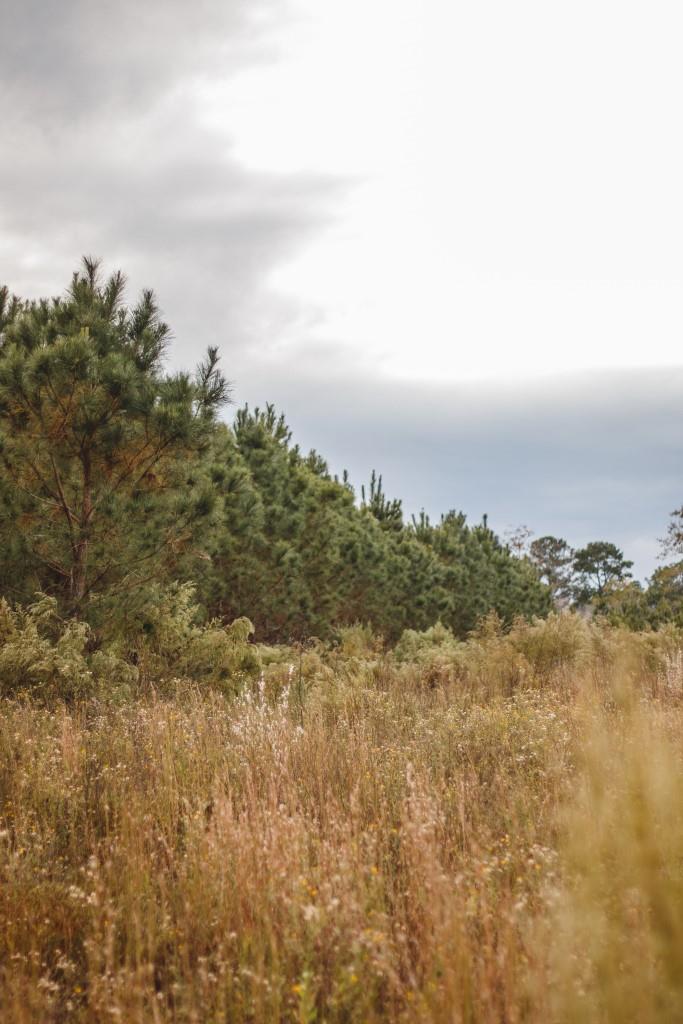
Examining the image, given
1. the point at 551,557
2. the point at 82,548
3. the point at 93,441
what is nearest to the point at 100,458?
the point at 93,441

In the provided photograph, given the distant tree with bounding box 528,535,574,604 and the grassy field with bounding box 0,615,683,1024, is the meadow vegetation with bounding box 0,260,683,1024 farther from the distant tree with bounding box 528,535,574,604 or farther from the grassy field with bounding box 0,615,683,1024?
the distant tree with bounding box 528,535,574,604

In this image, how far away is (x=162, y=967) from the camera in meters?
2.82

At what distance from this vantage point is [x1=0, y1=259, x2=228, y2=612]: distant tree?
25.0 feet

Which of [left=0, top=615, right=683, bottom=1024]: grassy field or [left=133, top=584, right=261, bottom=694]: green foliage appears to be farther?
[left=133, top=584, right=261, bottom=694]: green foliage

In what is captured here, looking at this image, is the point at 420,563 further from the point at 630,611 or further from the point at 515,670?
the point at 515,670

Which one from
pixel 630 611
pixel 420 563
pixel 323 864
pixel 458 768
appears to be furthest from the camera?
pixel 420 563

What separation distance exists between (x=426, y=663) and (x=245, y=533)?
482 centimetres

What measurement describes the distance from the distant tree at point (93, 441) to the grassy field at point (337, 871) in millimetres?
2324

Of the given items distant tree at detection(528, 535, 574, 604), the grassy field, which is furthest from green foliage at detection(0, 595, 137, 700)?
distant tree at detection(528, 535, 574, 604)

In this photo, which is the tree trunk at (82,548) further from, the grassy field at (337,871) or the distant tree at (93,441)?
the grassy field at (337,871)

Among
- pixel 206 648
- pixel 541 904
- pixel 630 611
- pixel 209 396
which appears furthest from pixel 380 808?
pixel 630 611

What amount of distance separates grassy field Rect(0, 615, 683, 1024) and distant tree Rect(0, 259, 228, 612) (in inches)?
91.5

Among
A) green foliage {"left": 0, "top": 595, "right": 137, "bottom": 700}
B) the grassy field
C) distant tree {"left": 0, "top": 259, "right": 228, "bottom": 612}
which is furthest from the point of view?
distant tree {"left": 0, "top": 259, "right": 228, "bottom": 612}

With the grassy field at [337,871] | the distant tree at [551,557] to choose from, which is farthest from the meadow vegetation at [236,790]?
the distant tree at [551,557]
